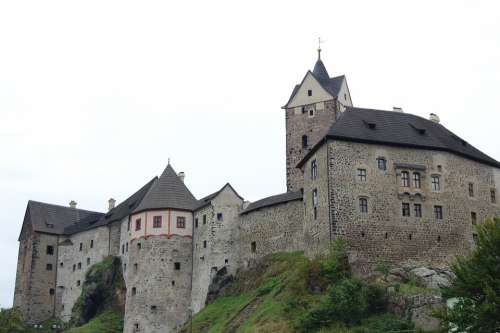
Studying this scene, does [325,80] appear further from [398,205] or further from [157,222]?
[398,205]

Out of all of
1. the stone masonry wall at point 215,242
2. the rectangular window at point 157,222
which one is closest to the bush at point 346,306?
the stone masonry wall at point 215,242

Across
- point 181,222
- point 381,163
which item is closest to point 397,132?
point 381,163

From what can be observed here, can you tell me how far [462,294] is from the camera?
37688 mm

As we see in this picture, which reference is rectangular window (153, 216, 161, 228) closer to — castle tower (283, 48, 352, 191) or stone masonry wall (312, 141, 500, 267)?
castle tower (283, 48, 352, 191)

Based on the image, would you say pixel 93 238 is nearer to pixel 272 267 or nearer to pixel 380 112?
pixel 272 267

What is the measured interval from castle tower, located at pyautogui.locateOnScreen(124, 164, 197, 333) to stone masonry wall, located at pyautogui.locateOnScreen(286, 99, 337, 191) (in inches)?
421

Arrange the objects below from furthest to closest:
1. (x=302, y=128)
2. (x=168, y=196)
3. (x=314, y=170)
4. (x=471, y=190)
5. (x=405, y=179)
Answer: (x=302, y=128)
(x=168, y=196)
(x=471, y=190)
(x=314, y=170)
(x=405, y=179)

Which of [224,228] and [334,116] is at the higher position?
[334,116]

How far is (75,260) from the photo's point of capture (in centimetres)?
8988


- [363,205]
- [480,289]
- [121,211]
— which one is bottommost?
[480,289]

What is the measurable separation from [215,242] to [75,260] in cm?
2617

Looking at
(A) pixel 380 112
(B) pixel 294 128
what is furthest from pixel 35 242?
(A) pixel 380 112

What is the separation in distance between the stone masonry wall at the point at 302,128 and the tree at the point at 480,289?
3934 cm

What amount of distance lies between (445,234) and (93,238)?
43.5m
